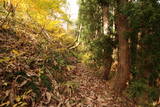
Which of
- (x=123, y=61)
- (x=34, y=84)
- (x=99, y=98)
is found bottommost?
(x=99, y=98)

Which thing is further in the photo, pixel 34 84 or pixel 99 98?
pixel 99 98

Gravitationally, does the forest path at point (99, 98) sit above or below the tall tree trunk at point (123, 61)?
below

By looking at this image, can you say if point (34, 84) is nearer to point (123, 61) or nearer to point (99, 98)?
point (99, 98)

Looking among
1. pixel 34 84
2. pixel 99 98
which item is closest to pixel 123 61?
pixel 99 98

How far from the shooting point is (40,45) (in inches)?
160

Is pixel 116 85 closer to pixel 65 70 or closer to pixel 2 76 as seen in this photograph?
pixel 65 70

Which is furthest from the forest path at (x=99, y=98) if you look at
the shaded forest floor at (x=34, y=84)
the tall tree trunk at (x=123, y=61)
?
the tall tree trunk at (x=123, y=61)

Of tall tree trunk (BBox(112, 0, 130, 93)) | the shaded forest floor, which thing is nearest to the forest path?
the shaded forest floor

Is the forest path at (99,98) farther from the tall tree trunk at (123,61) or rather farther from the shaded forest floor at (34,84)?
the tall tree trunk at (123,61)

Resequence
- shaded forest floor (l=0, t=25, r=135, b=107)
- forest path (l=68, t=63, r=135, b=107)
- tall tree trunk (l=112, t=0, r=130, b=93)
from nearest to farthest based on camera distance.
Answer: shaded forest floor (l=0, t=25, r=135, b=107)
forest path (l=68, t=63, r=135, b=107)
tall tree trunk (l=112, t=0, r=130, b=93)

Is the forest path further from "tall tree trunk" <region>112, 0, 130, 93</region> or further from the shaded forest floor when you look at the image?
"tall tree trunk" <region>112, 0, 130, 93</region>

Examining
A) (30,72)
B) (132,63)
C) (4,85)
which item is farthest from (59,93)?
(132,63)

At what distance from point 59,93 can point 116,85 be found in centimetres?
209

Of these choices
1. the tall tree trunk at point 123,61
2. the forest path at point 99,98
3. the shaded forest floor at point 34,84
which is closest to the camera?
the shaded forest floor at point 34,84
